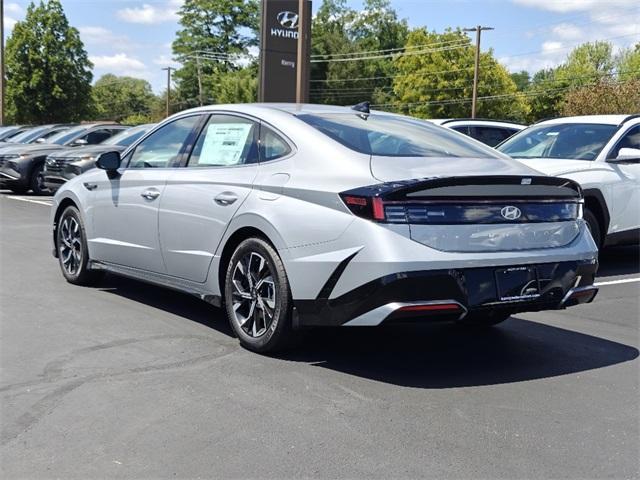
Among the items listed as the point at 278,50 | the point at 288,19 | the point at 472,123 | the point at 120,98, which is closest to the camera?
the point at 472,123

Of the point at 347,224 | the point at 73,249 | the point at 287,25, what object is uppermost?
the point at 287,25

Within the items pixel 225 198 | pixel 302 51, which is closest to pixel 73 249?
pixel 225 198

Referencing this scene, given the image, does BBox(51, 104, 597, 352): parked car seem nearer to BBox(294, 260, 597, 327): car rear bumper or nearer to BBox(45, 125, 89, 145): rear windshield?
BBox(294, 260, 597, 327): car rear bumper

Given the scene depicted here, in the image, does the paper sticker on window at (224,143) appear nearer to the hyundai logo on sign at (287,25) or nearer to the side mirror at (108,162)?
the side mirror at (108,162)

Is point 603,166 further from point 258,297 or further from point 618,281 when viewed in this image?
point 258,297

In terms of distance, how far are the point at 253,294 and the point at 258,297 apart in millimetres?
55

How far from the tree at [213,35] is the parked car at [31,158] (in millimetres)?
59382

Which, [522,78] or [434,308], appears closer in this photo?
[434,308]

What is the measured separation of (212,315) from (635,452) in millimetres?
3490

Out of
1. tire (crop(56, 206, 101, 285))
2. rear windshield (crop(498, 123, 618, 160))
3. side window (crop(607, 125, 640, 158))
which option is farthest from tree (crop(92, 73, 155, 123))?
tire (crop(56, 206, 101, 285))

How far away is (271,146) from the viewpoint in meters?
5.26

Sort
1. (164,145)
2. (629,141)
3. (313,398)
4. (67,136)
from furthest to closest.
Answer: (67,136), (629,141), (164,145), (313,398)

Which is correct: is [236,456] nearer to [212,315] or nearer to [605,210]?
[212,315]

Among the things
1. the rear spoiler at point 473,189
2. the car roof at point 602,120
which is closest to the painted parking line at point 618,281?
the car roof at point 602,120
